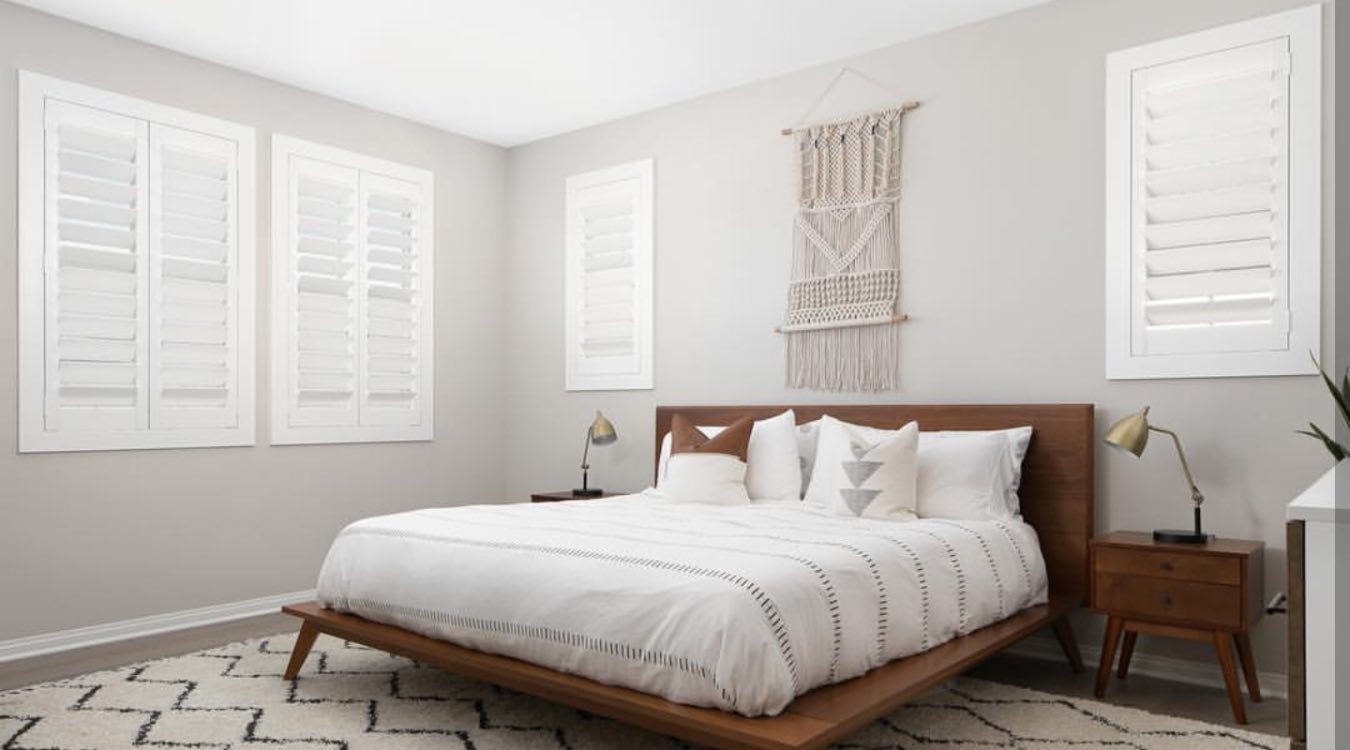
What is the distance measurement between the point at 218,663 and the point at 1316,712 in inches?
134

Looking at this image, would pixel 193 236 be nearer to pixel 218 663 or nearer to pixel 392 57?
pixel 392 57

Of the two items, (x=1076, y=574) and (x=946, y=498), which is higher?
(x=946, y=498)

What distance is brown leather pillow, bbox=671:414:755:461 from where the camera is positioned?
3.93 metres

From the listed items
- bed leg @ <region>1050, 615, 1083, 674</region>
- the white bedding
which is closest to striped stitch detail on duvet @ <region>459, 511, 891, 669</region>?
the white bedding

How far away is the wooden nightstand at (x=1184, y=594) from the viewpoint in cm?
289

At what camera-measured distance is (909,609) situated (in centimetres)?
265

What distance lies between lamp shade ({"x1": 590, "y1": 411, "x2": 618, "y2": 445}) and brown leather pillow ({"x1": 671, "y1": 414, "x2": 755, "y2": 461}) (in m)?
0.82

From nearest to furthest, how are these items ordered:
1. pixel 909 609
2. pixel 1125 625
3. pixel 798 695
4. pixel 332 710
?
pixel 798 695 → pixel 909 609 → pixel 332 710 → pixel 1125 625

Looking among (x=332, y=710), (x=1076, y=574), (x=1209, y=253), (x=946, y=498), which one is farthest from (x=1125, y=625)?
(x=332, y=710)

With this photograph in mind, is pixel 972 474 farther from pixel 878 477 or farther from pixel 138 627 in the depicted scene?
pixel 138 627

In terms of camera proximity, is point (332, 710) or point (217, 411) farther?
point (217, 411)

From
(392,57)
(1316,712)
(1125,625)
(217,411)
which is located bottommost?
(1125,625)

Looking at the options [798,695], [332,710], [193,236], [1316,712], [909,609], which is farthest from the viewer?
[193,236]

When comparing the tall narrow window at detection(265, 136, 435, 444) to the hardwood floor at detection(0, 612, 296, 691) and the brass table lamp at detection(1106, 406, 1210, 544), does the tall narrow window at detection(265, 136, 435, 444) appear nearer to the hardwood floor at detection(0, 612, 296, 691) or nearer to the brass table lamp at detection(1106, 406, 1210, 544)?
the hardwood floor at detection(0, 612, 296, 691)
